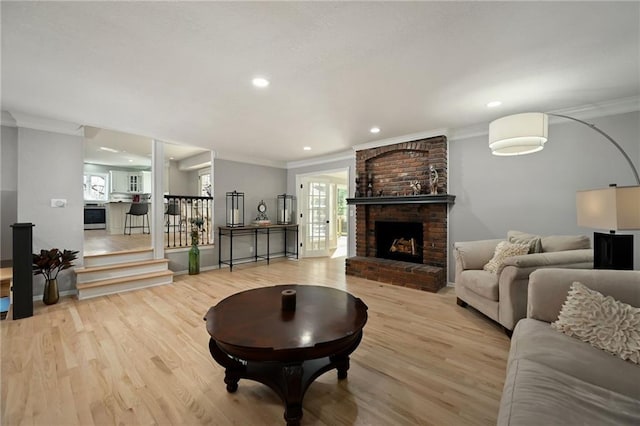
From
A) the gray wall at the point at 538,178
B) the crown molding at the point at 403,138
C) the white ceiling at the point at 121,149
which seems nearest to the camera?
the gray wall at the point at 538,178

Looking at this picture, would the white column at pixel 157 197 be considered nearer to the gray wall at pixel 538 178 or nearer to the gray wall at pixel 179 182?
the gray wall at pixel 179 182

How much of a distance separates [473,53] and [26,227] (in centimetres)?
474

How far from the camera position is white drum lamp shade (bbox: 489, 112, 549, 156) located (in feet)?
7.51

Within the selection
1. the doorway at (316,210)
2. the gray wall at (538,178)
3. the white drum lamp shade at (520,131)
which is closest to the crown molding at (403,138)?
the gray wall at (538,178)

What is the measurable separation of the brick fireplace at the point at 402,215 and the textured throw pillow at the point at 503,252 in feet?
2.99

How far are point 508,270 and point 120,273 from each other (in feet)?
16.6

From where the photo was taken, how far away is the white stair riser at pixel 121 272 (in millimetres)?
3734

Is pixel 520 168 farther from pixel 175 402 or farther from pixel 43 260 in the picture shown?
pixel 43 260

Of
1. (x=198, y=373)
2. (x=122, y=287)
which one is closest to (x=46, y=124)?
(x=122, y=287)

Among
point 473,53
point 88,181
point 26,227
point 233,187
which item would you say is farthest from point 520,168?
point 88,181

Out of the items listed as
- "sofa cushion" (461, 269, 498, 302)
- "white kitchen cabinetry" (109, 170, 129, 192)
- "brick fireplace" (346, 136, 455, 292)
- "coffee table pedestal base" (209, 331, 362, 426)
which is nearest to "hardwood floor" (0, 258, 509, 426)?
"coffee table pedestal base" (209, 331, 362, 426)

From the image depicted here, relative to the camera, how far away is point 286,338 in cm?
143

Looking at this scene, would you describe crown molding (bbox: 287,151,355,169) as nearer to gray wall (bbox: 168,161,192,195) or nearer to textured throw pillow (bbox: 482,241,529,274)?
textured throw pillow (bbox: 482,241,529,274)

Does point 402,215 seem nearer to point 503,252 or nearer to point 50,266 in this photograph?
point 503,252
